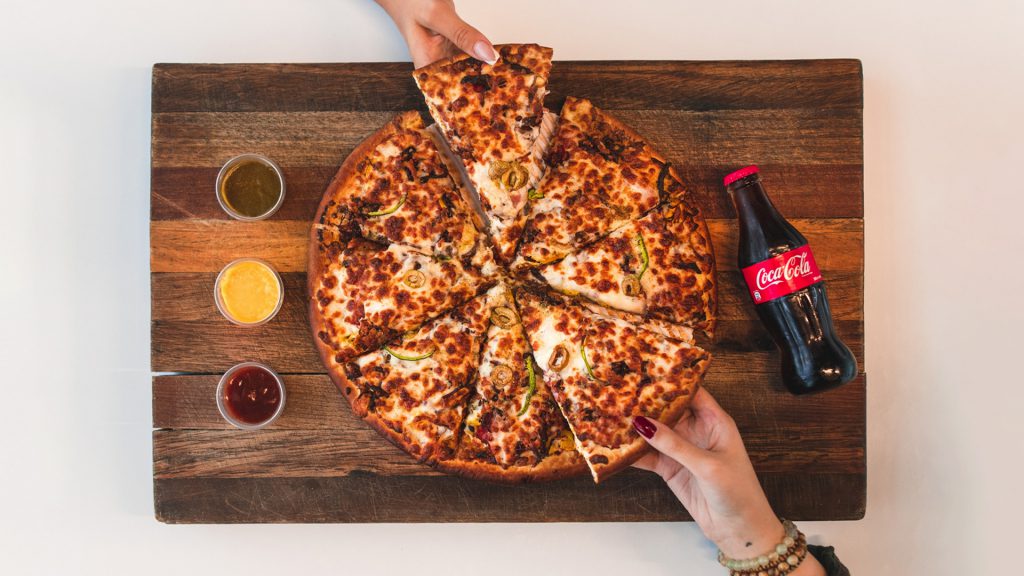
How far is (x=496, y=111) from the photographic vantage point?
3.62 metres

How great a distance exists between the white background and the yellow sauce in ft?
2.46

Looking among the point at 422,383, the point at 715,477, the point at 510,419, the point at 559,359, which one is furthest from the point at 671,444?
the point at 422,383

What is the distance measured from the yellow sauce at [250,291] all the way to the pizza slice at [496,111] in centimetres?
124

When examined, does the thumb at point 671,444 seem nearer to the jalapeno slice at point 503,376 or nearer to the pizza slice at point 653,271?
the pizza slice at point 653,271

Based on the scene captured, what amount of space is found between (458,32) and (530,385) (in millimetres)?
1857

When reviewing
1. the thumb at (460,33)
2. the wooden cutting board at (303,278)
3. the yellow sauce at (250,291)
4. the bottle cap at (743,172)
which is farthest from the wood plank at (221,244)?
the thumb at (460,33)

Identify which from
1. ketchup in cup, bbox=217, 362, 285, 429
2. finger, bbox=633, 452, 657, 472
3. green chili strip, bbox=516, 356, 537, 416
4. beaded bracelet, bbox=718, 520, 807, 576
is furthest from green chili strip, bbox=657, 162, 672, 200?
ketchup in cup, bbox=217, 362, 285, 429

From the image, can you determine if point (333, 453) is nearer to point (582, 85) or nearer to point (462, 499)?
point (462, 499)

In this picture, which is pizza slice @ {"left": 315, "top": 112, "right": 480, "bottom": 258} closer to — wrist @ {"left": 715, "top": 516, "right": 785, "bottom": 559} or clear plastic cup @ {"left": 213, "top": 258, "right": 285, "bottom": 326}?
clear plastic cup @ {"left": 213, "top": 258, "right": 285, "bottom": 326}
